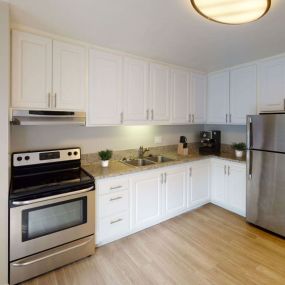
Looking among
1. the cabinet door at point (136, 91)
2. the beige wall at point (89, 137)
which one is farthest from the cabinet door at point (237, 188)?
the cabinet door at point (136, 91)

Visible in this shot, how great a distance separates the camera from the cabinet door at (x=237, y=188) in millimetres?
2859

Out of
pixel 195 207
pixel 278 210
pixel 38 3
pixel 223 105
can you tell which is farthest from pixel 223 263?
pixel 38 3

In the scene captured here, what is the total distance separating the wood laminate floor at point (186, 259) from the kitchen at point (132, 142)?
13mm

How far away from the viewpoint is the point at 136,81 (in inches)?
105

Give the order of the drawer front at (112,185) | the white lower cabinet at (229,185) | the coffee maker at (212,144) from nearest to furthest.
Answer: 1. the drawer front at (112,185)
2. the white lower cabinet at (229,185)
3. the coffee maker at (212,144)

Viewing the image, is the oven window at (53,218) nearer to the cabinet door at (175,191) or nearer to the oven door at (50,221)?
the oven door at (50,221)

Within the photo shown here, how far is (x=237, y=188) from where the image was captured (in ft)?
9.65

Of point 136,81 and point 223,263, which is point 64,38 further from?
point 223,263

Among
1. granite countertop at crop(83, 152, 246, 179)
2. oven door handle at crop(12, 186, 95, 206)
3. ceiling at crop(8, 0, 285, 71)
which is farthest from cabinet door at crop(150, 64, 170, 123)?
oven door handle at crop(12, 186, 95, 206)

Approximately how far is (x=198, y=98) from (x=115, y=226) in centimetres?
242

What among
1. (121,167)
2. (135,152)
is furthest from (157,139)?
(121,167)

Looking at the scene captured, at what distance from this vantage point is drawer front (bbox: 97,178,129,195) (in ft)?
7.18

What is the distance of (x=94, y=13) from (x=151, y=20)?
484 mm

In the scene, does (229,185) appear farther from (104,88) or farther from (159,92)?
(104,88)
